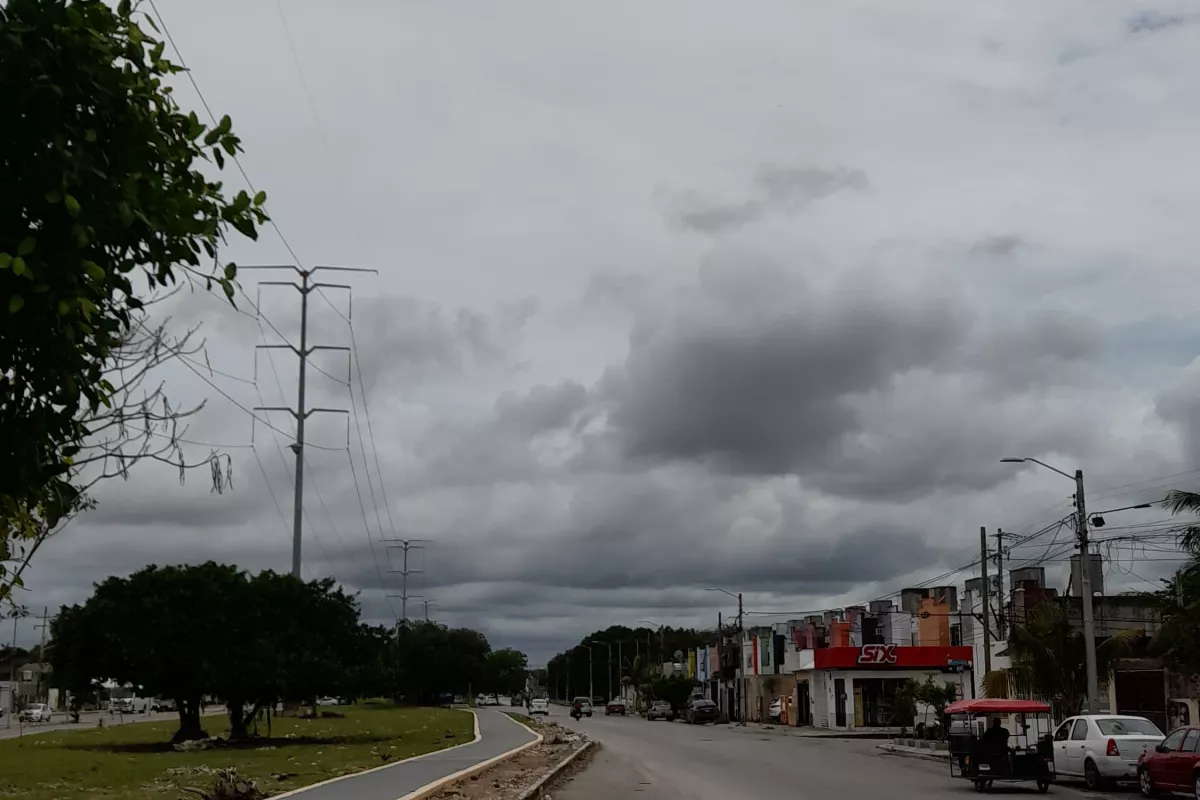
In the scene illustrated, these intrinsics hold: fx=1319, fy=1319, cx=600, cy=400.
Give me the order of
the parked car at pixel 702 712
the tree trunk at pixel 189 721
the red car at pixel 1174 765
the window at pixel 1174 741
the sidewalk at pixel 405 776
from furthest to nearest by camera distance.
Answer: the parked car at pixel 702 712 < the tree trunk at pixel 189 721 < the window at pixel 1174 741 < the red car at pixel 1174 765 < the sidewalk at pixel 405 776

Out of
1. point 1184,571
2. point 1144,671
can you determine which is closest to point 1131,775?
point 1184,571

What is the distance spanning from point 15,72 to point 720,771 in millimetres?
29962

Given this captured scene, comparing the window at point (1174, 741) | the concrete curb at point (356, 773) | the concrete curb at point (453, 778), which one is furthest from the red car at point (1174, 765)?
the concrete curb at point (356, 773)

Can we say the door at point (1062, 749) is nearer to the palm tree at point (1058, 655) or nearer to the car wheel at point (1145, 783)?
the car wheel at point (1145, 783)

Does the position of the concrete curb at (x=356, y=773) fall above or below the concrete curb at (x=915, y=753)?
above

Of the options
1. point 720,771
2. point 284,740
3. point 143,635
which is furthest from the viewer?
point 284,740

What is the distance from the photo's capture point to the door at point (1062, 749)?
29.8 meters

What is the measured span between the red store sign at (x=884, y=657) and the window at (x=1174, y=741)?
5041cm

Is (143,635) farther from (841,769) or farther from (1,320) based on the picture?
(1,320)

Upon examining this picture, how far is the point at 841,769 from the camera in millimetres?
34062

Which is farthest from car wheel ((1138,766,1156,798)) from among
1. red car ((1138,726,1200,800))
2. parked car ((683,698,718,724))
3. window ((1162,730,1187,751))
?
parked car ((683,698,718,724))

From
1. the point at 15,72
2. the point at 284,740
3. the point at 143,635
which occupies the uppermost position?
the point at 15,72

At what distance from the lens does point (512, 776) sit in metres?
28.8

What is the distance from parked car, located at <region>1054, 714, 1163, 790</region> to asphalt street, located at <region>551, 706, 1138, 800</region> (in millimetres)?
472
